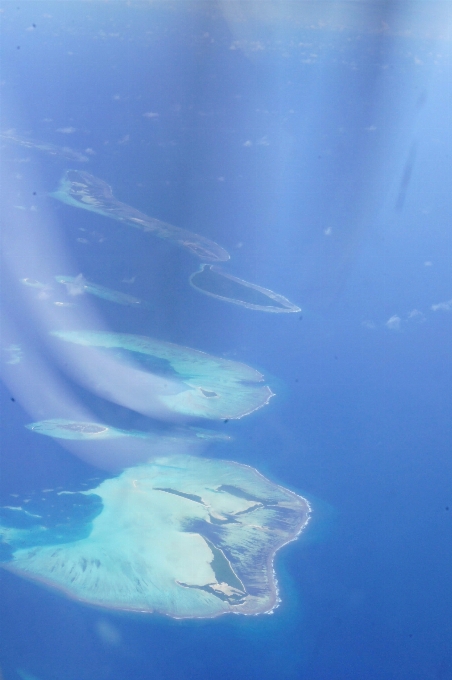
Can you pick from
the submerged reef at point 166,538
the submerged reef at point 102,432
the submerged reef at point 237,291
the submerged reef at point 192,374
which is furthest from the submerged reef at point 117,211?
the submerged reef at point 166,538

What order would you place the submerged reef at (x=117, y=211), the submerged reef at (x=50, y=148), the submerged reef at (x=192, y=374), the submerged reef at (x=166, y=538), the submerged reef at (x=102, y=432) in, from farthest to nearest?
the submerged reef at (x=50, y=148) → the submerged reef at (x=117, y=211) → the submerged reef at (x=192, y=374) → the submerged reef at (x=102, y=432) → the submerged reef at (x=166, y=538)

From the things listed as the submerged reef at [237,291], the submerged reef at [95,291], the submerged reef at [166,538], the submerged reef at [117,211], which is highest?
the submerged reef at [117,211]

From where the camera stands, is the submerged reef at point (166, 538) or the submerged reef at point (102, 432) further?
the submerged reef at point (102, 432)

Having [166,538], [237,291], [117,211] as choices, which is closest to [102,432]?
[166,538]

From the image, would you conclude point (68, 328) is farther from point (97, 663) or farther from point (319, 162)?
point (319, 162)

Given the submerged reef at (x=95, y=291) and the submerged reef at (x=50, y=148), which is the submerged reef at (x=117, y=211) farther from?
the submerged reef at (x=95, y=291)

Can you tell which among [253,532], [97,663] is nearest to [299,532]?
[253,532]

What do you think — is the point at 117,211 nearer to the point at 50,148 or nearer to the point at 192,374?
the point at 50,148

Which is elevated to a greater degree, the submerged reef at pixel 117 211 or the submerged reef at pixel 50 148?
the submerged reef at pixel 50 148
